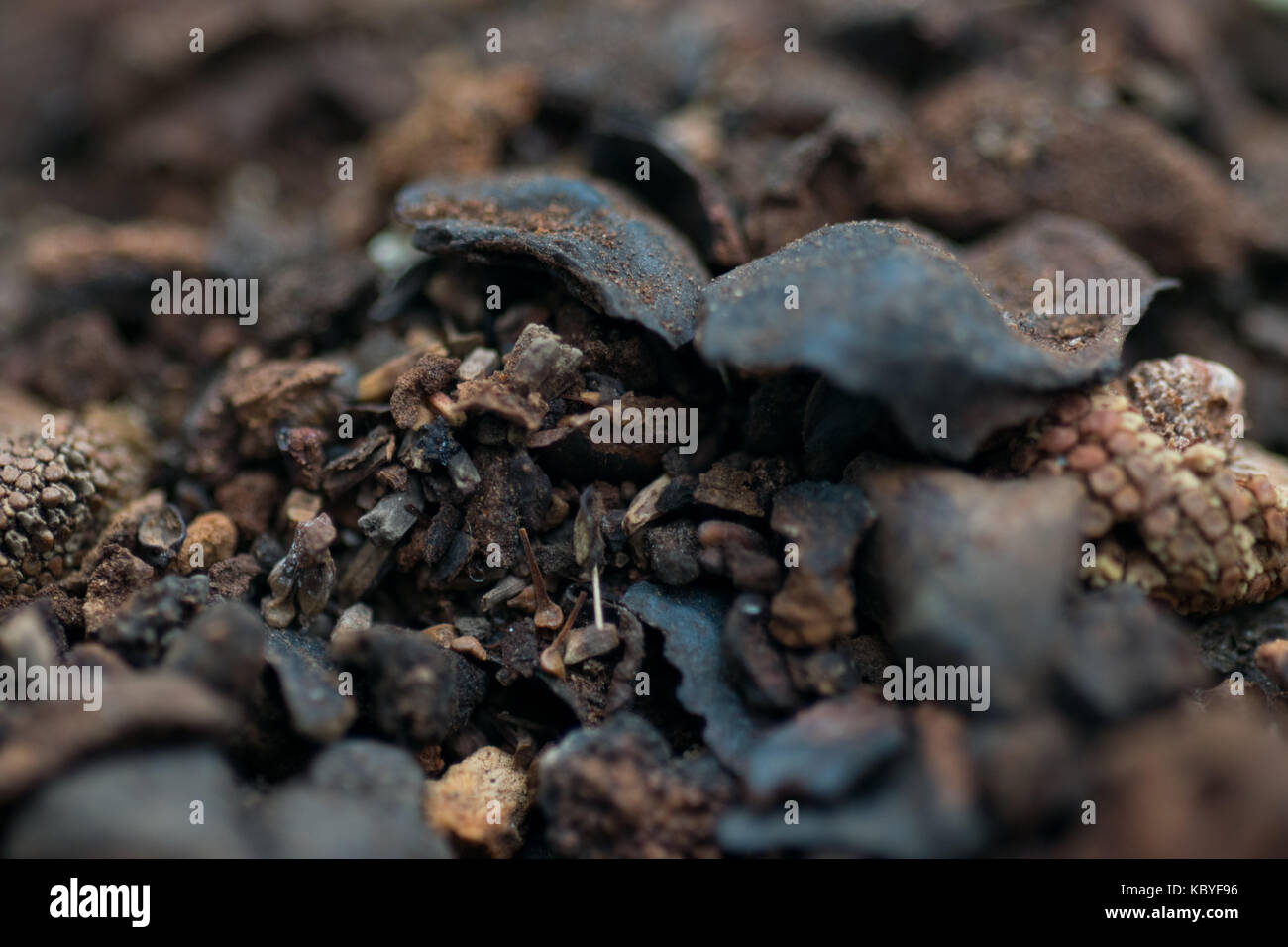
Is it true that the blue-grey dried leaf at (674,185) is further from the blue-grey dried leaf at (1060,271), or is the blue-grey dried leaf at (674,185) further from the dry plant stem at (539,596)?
the dry plant stem at (539,596)

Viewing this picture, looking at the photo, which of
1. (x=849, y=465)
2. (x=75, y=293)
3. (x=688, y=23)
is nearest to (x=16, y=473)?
(x=75, y=293)

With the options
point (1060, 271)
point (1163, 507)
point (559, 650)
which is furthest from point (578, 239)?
point (1163, 507)

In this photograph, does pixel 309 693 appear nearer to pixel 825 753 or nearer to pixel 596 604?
pixel 596 604

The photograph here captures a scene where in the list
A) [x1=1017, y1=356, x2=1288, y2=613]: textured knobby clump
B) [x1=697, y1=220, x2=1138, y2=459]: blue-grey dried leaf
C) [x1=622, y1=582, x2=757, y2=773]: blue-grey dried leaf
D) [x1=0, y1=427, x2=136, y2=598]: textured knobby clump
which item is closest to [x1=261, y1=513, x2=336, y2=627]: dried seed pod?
[x1=0, y1=427, x2=136, y2=598]: textured knobby clump

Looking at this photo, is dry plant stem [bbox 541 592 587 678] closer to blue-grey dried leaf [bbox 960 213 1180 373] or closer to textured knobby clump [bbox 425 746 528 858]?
textured knobby clump [bbox 425 746 528 858]

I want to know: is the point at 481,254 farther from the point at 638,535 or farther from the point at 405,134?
the point at 405,134

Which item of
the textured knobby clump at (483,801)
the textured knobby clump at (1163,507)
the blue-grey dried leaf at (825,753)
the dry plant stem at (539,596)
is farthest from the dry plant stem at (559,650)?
the textured knobby clump at (1163,507)
